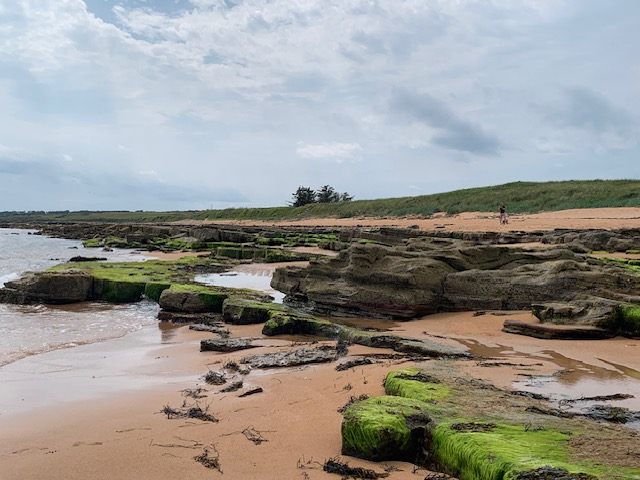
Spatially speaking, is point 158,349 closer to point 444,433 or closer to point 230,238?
point 444,433

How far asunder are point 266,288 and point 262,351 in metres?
9.53

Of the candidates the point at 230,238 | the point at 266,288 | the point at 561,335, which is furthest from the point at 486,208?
the point at 561,335

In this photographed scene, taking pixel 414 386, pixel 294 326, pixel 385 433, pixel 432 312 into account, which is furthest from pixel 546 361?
pixel 294 326

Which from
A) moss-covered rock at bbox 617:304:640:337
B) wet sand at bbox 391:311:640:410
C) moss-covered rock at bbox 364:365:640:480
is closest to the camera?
moss-covered rock at bbox 364:365:640:480

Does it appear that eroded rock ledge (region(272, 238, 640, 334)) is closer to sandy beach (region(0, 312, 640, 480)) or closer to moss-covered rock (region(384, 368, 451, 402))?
sandy beach (region(0, 312, 640, 480))

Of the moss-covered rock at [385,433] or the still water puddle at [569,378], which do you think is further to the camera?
the still water puddle at [569,378]

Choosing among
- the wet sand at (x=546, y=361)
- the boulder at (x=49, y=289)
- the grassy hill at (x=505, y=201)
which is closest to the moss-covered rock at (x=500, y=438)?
the wet sand at (x=546, y=361)

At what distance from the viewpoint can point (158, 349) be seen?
1157 centimetres

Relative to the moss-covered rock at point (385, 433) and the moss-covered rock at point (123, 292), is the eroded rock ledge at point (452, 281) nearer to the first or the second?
the moss-covered rock at point (123, 292)

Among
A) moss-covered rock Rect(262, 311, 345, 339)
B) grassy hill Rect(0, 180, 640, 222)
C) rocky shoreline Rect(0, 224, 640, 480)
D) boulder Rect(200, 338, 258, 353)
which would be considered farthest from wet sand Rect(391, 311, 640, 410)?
grassy hill Rect(0, 180, 640, 222)

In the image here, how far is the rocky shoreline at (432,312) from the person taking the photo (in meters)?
4.76

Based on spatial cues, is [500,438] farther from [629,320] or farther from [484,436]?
[629,320]

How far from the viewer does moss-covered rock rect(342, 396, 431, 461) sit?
16.7 feet

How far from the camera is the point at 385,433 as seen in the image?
200 inches
